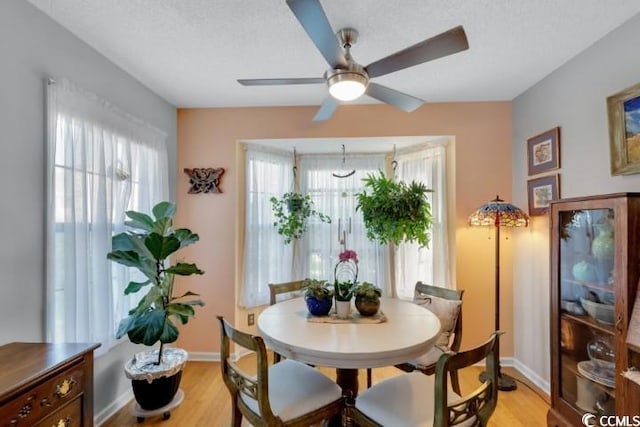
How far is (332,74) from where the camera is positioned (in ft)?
5.34

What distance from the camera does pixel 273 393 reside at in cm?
161

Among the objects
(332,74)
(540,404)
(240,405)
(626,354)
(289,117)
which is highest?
(289,117)

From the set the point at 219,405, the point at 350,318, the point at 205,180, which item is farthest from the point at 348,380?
the point at 205,180

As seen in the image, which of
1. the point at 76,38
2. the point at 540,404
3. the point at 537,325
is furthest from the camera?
the point at 537,325

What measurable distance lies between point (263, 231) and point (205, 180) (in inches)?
31.9

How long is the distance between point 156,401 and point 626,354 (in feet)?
9.42

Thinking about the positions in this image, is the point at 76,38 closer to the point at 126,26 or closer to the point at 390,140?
the point at 126,26

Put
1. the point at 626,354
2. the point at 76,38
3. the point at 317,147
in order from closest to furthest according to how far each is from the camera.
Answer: the point at 626,354 < the point at 76,38 < the point at 317,147

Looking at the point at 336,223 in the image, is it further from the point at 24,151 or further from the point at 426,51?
the point at 24,151

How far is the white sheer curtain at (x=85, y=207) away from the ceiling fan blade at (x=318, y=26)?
1593 millimetres

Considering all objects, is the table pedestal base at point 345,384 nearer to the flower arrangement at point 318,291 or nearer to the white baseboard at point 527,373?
the flower arrangement at point 318,291

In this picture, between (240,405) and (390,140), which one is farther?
(390,140)

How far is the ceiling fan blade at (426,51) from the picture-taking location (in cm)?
130

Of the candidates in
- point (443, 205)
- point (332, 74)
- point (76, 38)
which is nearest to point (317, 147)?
point (443, 205)
